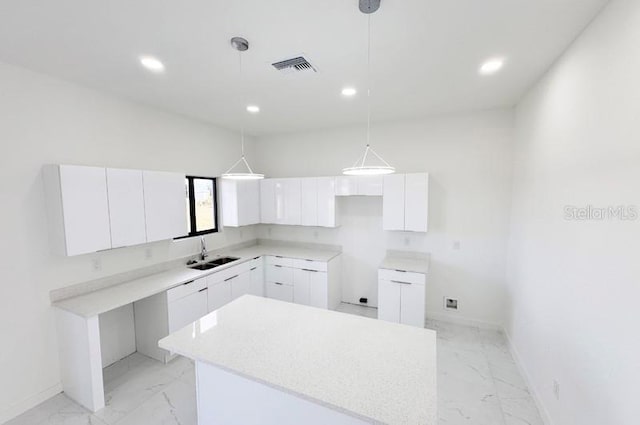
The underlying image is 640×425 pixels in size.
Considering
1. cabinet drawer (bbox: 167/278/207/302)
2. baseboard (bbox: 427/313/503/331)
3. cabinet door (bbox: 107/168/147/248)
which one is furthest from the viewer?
baseboard (bbox: 427/313/503/331)

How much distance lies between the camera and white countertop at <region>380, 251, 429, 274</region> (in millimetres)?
3461

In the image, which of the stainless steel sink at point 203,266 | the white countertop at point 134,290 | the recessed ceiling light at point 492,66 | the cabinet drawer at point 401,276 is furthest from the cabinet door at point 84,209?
the recessed ceiling light at point 492,66

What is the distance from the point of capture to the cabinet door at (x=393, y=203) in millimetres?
3598

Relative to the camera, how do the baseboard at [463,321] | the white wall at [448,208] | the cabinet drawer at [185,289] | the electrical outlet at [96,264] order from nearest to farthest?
the electrical outlet at [96,264] → the cabinet drawer at [185,289] → the white wall at [448,208] → the baseboard at [463,321]

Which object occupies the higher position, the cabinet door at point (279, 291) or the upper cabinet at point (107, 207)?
the upper cabinet at point (107, 207)

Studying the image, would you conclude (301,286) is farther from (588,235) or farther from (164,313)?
(588,235)

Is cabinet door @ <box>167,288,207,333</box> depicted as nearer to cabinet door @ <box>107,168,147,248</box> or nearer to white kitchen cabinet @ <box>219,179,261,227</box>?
cabinet door @ <box>107,168,147,248</box>

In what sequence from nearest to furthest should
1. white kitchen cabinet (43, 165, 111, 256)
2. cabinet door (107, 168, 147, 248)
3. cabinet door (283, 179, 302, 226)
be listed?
1. white kitchen cabinet (43, 165, 111, 256)
2. cabinet door (107, 168, 147, 248)
3. cabinet door (283, 179, 302, 226)

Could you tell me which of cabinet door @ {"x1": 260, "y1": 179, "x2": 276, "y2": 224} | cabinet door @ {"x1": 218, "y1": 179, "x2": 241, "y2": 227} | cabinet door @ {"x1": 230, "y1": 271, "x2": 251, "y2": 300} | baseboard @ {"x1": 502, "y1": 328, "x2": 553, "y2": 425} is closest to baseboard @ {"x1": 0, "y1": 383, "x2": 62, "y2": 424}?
cabinet door @ {"x1": 230, "y1": 271, "x2": 251, "y2": 300}

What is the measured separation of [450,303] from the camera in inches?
148

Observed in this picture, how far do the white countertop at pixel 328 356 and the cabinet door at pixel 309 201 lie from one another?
7.05 ft

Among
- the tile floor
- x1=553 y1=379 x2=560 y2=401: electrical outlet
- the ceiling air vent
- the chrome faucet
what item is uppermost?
the ceiling air vent

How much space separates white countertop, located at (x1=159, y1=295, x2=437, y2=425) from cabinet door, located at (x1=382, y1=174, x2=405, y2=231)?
1918mm

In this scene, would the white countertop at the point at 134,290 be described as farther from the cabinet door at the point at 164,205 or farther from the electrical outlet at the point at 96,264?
the cabinet door at the point at 164,205
